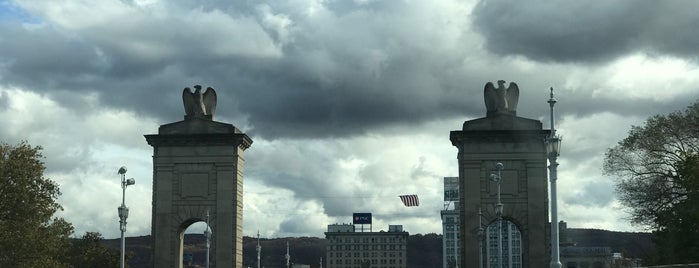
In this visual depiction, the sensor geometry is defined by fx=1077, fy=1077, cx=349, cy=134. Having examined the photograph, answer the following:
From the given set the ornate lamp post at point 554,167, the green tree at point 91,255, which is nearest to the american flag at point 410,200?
the green tree at point 91,255

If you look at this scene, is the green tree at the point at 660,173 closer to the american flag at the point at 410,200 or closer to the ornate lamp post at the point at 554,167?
the ornate lamp post at the point at 554,167

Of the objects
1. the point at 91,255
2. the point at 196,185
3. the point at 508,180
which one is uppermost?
the point at 508,180

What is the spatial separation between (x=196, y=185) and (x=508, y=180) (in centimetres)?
2104

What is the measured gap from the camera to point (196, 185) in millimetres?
73250

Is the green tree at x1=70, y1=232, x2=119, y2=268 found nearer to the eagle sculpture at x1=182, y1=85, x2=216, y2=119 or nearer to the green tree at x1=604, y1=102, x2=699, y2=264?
the eagle sculpture at x1=182, y1=85, x2=216, y2=119

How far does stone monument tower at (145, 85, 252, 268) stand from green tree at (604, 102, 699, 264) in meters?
25.1

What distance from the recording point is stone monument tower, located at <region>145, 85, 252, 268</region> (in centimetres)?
7281

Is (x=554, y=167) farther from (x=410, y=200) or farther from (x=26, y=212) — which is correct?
(x=410, y=200)

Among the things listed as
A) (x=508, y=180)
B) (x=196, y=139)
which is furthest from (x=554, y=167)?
(x=196, y=139)

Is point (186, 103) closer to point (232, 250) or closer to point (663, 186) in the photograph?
point (232, 250)

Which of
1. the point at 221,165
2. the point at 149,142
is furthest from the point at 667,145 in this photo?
the point at 149,142

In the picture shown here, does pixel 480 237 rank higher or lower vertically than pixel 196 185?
lower

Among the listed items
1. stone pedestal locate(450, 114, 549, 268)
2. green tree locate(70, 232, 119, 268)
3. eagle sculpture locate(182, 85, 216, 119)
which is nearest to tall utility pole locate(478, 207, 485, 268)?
stone pedestal locate(450, 114, 549, 268)

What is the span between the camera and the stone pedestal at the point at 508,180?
→ 7094cm
